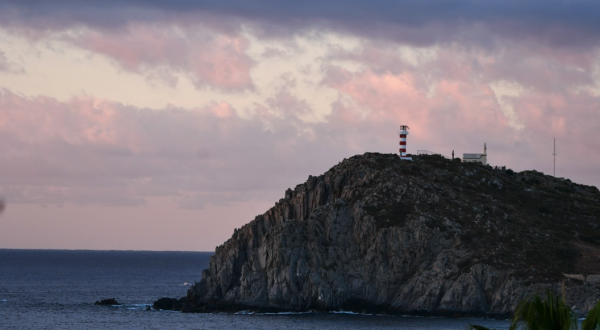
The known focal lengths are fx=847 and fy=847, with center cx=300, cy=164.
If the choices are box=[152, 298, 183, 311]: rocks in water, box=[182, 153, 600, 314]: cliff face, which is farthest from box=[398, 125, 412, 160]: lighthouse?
box=[152, 298, 183, 311]: rocks in water

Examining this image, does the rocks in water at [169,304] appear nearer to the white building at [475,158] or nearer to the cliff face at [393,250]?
the cliff face at [393,250]

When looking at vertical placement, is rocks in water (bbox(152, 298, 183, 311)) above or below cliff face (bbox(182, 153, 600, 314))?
below

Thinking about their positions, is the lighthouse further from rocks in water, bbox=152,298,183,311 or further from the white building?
rocks in water, bbox=152,298,183,311

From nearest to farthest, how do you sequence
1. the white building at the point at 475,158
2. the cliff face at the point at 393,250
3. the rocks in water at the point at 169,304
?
the cliff face at the point at 393,250 → the rocks in water at the point at 169,304 → the white building at the point at 475,158

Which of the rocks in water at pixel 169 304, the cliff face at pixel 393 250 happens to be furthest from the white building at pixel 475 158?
the rocks in water at pixel 169 304

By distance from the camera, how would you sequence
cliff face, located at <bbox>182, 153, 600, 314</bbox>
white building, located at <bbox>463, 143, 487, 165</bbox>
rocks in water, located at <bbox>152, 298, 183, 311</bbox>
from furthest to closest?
white building, located at <bbox>463, 143, 487, 165</bbox>, rocks in water, located at <bbox>152, 298, 183, 311</bbox>, cliff face, located at <bbox>182, 153, 600, 314</bbox>

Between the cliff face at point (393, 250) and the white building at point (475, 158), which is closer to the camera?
the cliff face at point (393, 250)

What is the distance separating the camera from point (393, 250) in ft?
367

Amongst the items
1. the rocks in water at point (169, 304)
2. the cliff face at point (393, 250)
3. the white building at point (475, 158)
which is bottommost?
the rocks in water at point (169, 304)

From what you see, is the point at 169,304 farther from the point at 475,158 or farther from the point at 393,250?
the point at 475,158

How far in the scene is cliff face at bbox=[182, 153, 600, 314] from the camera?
105812 mm

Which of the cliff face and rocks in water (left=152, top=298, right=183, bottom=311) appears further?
rocks in water (left=152, top=298, right=183, bottom=311)

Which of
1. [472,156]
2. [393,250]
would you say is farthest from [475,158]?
[393,250]

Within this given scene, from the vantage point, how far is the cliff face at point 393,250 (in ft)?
347
